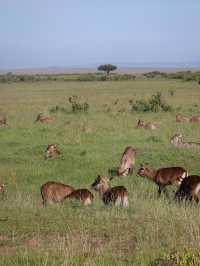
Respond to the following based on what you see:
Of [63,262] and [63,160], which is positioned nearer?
[63,262]

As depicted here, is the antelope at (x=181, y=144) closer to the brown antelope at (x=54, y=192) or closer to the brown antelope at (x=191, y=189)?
the brown antelope at (x=191, y=189)

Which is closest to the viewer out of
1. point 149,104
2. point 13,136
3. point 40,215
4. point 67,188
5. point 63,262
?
point 63,262

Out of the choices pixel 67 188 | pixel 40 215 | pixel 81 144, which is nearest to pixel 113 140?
pixel 81 144

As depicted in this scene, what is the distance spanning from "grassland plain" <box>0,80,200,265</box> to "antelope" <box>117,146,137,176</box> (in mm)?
315

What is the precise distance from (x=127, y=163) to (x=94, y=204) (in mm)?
4903

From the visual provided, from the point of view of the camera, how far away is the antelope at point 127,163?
14.8 m

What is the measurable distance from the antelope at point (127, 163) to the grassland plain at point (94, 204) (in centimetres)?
31

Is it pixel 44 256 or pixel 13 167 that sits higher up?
pixel 44 256

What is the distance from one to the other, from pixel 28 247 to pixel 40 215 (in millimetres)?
1696

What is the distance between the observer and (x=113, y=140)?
19.7 meters

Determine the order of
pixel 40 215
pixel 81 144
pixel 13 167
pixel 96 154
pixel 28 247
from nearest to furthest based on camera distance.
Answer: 1. pixel 28 247
2. pixel 40 215
3. pixel 13 167
4. pixel 96 154
5. pixel 81 144

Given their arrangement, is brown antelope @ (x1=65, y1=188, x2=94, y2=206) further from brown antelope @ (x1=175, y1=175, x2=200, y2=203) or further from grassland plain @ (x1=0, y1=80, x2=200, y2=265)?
brown antelope @ (x1=175, y1=175, x2=200, y2=203)

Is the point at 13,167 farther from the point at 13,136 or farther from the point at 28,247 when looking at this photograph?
the point at 28,247

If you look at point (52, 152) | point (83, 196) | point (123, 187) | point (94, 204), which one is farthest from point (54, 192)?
point (52, 152)
